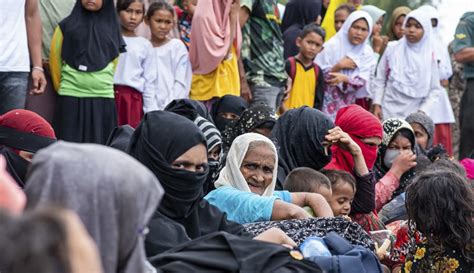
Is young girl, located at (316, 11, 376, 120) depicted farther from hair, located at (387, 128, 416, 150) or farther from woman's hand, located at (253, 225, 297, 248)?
woman's hand, located at (253, 225, 297, 248)

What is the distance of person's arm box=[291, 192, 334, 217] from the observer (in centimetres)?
606

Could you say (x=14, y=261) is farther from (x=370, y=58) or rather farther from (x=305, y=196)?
(x=370, y=58)

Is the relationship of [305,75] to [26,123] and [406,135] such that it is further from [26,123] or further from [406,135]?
[26,123]

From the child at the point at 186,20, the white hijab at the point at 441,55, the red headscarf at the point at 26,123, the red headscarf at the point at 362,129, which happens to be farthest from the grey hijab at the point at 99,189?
the white hijab at the point at 441,55

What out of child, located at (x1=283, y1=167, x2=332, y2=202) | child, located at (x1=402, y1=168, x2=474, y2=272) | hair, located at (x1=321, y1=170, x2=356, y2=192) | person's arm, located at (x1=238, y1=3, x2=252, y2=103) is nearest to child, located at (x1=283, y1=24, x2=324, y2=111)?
person's arm, located at (x1=238, y1=3, x2=252, y2=103)

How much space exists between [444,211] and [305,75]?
563 cm

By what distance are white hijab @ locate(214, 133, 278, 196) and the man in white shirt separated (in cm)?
212

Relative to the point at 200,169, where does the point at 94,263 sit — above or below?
above

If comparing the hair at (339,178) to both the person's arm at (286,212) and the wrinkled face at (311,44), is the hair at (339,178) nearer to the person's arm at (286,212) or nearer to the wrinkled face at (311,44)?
the person's arm at (286,212)

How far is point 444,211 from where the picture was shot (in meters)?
5.37

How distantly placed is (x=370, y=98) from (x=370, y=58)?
44 cm

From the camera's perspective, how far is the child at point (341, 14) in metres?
12.3

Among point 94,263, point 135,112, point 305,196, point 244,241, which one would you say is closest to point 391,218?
point 305,196

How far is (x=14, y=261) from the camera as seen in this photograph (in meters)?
2.39
